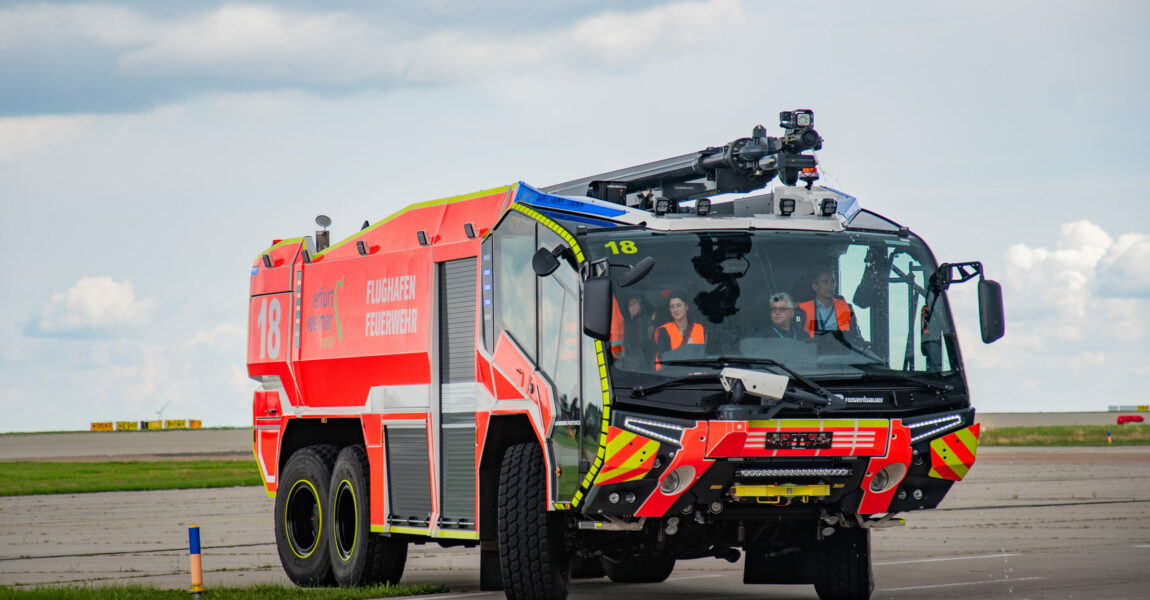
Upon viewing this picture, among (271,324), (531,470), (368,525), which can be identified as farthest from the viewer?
(271,324)

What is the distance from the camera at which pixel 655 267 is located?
11.2 metres

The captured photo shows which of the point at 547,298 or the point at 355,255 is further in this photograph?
the point at 355,255

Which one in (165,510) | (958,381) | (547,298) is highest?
(547,298)

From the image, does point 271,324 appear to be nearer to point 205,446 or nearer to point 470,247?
point 470,247

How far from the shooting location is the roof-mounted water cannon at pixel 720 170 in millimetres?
12383

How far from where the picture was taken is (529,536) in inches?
453

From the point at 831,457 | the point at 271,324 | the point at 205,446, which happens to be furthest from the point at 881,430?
the point at 205,446

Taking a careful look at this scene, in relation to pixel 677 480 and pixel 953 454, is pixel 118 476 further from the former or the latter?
pixel 953 454

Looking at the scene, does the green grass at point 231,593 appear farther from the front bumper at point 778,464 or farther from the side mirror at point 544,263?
the side mirror at point 544,263

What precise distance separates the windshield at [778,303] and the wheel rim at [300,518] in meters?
5.77

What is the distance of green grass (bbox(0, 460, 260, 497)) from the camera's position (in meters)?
37.4

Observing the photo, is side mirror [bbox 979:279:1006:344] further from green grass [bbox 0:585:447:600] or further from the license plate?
green grass [bbox 0:585:447:600]

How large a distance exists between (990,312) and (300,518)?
7677 millimetres

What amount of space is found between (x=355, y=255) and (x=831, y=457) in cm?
581
